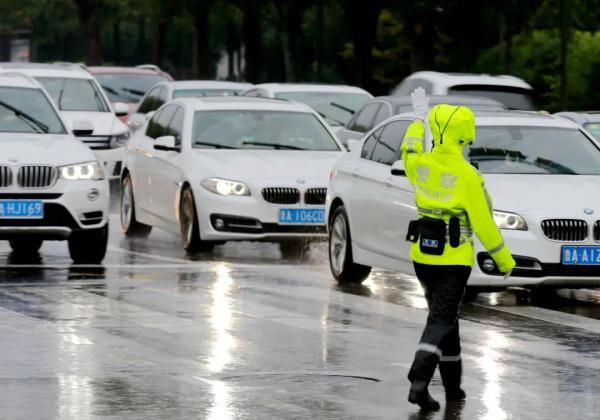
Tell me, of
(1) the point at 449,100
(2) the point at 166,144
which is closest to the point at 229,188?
(2) the point at 166,144

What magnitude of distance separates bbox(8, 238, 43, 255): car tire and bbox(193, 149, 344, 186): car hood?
1.71m

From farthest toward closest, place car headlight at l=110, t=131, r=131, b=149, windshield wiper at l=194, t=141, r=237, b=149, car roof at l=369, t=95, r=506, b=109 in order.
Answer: car headlight at l=110, t=131, r=131, b=149, car roof at l=369, t=95, r=506, b=109, windshield wiper at l=194, t=141, r=237, b=149

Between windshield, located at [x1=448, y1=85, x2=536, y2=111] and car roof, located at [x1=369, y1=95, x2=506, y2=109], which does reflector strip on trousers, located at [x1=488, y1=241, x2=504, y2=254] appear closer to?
car roof, located at [x1=369, y1=95, x2=506, y2=109]

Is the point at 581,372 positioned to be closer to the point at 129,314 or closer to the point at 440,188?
the point at 440,188

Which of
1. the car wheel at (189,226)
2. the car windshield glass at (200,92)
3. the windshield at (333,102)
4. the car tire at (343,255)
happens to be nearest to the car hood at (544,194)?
the car tire at (343,255)

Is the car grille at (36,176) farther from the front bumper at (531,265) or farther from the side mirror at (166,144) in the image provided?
the front bumper at (531,265)

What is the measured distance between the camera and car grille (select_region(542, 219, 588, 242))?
1348 cm

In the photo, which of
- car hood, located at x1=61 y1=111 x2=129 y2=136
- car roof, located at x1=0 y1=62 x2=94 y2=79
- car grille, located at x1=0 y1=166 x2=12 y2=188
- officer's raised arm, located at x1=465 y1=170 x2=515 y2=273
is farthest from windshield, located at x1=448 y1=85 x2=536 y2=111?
officer's raised arm, located at x1=465 y1=170 x2=515 y2=273

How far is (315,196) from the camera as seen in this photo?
1803 cm

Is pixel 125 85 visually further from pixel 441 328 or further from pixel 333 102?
pixel 441 328

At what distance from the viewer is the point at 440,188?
368 inches

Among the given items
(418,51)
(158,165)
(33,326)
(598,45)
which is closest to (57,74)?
(158,165)

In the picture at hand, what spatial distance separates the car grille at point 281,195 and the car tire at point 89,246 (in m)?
1.77

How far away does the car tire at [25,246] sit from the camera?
1792 centimetres
